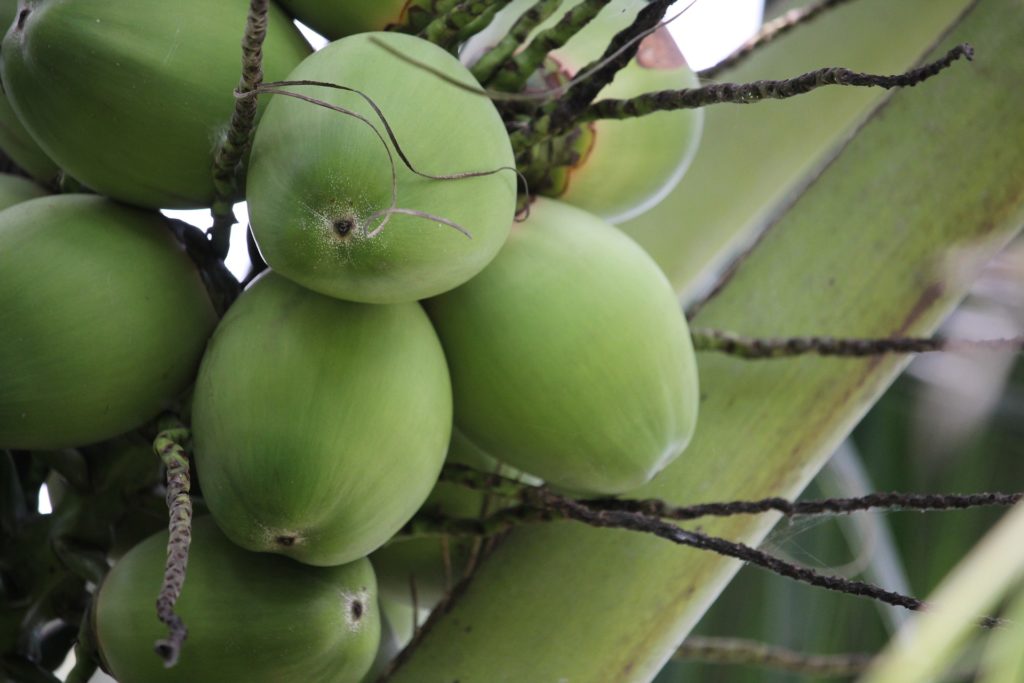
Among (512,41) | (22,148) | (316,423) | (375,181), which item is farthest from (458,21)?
(22,148)

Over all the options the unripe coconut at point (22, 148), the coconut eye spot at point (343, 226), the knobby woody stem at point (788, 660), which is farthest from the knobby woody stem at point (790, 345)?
the unripe coconut at point (22, 148)

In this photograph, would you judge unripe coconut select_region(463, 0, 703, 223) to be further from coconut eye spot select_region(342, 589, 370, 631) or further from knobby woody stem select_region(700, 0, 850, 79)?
coconut eye spot select_region(342, 589, 370, 631)

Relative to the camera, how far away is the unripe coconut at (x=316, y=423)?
23.7 inches

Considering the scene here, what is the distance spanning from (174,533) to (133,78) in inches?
10.6

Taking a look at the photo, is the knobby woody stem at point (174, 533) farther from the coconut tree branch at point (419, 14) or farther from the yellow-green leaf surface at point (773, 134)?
the yellow-green leaf surface at point (773, 134)

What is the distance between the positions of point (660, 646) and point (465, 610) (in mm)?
134

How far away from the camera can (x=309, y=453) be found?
0.60 meters

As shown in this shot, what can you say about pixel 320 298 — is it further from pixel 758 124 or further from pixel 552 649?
pixel 758 124

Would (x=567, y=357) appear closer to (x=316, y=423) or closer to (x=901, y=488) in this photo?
(x=316, y=423)

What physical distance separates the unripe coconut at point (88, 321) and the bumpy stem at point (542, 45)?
0.23 metres

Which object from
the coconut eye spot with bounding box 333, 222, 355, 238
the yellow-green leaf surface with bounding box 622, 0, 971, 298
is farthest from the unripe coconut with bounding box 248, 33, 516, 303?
the yellow-green leaf surface with bounding box 622, 0, 971, 298

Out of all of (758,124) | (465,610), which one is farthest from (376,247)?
(758,124)

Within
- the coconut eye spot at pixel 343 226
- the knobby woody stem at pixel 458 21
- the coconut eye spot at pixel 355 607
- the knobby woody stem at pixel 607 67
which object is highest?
the knobby woody stem at pixel 458 21

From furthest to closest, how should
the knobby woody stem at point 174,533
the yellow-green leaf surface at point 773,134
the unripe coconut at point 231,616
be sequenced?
the yellow-green leaf surface at point 773,134
the unripe coconut at point 231,616
the knobby woody stem at point 174,533
